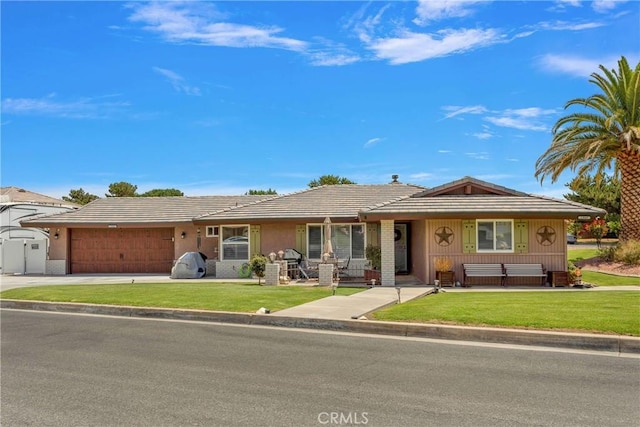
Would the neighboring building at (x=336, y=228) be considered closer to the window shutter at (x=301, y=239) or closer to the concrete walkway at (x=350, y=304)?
the window shutter at (x=301, y=239)

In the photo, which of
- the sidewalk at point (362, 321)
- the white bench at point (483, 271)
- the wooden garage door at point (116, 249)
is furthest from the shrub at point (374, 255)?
the wooden garage door at point (116, 249)

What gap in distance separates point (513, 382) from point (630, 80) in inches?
833

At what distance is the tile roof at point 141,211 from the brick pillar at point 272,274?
8199 millimetres

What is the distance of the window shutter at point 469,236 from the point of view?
744 inches

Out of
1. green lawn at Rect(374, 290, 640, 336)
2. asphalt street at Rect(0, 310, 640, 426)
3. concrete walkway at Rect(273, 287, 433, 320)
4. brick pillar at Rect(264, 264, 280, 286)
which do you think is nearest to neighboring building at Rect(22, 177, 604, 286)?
concrete walkway at Rect(273, 287, 433, 320)

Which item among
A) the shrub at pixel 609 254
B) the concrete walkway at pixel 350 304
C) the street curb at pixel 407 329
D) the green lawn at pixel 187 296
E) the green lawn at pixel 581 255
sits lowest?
the street curb at pixel 407 329

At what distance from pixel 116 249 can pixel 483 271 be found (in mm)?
19248

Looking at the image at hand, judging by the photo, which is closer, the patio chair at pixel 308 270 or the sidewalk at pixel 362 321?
the sidewalk at pixel 362 321

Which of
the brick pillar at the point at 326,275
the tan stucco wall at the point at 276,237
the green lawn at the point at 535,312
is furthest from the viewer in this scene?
the tan stucco wall at the point at 276,237

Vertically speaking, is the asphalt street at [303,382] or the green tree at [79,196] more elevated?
the green tree at [79,196]

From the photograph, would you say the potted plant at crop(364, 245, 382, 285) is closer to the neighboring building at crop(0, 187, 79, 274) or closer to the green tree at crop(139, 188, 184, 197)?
the neighboring building at crop(0, 187, 79, 274)

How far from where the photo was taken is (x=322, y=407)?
5707 mm

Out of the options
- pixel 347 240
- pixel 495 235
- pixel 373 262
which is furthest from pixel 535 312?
pixel 347 240

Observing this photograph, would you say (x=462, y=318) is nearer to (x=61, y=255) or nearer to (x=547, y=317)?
(x=547, y=317)
